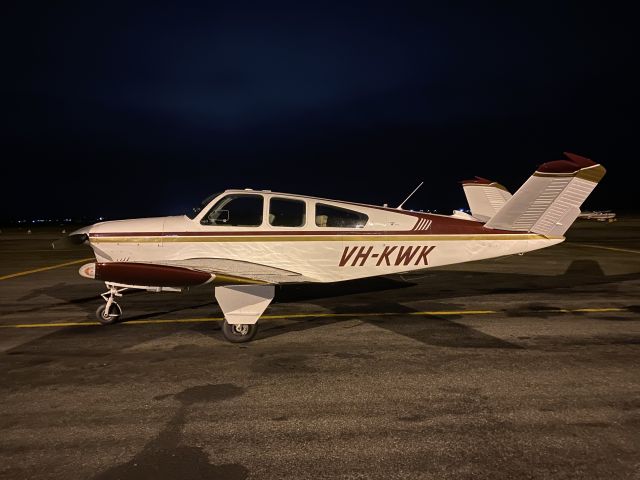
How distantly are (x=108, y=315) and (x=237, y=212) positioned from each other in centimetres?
298

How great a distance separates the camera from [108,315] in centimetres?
763

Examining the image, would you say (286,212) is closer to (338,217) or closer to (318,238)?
(318,238)

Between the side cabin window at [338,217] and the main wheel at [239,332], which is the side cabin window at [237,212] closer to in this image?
the side cabin window at [338,217]

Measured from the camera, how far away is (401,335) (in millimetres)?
6715

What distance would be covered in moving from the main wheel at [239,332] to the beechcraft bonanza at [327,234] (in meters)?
0.78

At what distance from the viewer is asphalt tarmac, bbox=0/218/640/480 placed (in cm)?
332

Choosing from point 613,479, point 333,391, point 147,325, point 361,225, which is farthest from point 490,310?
point 147,325

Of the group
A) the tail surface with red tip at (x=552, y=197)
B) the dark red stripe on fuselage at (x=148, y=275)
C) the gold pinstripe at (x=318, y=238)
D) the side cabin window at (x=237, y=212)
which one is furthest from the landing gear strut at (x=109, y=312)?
the tail surface with red tip at (x=552, y=197)

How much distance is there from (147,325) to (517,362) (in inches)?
231

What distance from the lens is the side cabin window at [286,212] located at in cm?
732

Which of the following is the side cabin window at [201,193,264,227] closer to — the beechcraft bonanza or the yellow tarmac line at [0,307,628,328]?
the beechcraft bonanza

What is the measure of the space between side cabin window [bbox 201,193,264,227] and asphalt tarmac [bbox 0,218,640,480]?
5.90 feet

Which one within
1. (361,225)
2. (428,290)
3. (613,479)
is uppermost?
(361,225)

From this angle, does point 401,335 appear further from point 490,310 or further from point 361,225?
point 490,310
